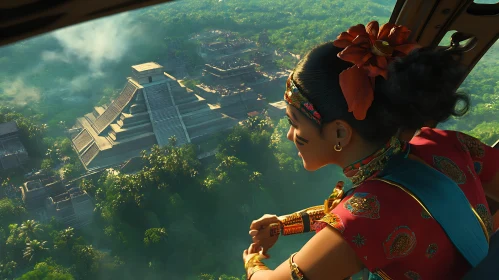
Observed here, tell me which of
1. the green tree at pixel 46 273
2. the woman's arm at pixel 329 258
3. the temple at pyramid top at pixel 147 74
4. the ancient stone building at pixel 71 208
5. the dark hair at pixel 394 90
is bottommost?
the ancient stone building at pixel 71 208

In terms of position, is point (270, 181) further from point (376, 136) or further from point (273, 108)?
point (376, 136)

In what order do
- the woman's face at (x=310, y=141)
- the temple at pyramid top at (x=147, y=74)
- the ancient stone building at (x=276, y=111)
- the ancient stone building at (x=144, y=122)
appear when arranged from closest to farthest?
1. the woman's face at (x=310, y=141)
2. the ancient stone building at (x=144, y=122)
3. the temple at pyramid top at (x=147, y=74)
4. the ancient stone building at (x=276, y=111)

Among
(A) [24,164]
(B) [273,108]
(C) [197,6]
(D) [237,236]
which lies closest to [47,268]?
(D) [237,236]

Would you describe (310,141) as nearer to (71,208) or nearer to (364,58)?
(364,58)

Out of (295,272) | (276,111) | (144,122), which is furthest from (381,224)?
(276,111)

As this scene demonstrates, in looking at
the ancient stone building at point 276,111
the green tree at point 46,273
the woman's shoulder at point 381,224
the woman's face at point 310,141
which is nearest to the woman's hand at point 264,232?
the woman's face at point 310,141

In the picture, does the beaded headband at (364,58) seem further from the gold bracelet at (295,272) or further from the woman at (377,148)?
the gold bracelet at (295,272)
